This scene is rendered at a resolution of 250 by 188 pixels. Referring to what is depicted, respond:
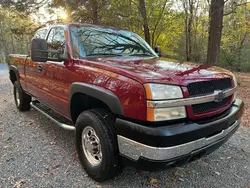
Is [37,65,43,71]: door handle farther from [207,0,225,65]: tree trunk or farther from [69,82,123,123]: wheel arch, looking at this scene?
[207,0,225,65]: tree trunk

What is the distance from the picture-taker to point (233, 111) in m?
2.56

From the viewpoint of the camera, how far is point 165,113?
6.35 feet

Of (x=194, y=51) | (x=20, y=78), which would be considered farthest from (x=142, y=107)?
(x=194, y=51)

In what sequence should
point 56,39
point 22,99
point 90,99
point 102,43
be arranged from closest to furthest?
point 90,99, point 102,43, point 56,39, point 22,99

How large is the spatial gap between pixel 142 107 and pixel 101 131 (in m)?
0.61

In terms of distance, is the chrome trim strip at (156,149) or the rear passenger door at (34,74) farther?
the rear passenger door at (34,74)

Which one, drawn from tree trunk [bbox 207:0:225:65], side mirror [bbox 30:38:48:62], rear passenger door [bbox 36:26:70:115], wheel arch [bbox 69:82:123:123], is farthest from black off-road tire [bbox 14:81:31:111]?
tree trunk [bbox 207:0:225:65]

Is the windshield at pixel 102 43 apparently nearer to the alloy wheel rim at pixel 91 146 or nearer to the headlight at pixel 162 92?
the alloy wheel rim at pixel 91 146

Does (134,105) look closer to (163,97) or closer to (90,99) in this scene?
(163,97)

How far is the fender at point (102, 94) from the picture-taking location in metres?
2.12

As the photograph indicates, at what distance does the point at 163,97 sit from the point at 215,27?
259 inches

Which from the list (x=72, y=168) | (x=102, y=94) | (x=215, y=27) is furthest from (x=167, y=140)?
(x=215, y=27)

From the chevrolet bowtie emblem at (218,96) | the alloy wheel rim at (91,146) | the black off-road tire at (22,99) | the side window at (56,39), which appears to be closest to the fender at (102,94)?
the alloy wheel rim at (91,146)

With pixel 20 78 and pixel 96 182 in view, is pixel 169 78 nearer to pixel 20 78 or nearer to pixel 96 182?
pixel 96 182
